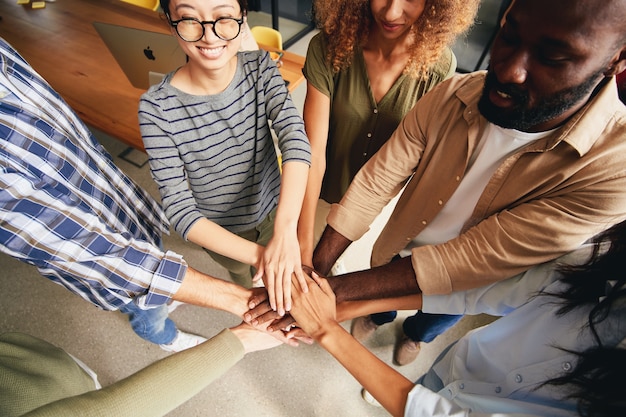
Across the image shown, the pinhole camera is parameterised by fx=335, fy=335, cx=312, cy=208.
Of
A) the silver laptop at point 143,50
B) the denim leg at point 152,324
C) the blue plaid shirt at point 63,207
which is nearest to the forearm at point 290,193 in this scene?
the blue plaid shirt at point 63,207

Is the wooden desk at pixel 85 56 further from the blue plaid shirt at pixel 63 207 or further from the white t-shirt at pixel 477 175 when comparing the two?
the white t-shirt at pixel 477 175

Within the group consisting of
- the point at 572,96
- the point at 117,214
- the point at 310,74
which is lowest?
the point at 117,214

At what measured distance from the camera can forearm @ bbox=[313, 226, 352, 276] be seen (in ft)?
4.35

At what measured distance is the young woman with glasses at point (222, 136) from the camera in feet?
3.12

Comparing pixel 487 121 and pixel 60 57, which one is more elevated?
pixel 487 121

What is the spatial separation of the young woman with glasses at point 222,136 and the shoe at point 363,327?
0.87 meters

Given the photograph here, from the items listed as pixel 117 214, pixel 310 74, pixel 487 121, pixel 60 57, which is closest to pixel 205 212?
pixel 117 214

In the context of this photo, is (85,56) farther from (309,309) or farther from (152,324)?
(309,309)

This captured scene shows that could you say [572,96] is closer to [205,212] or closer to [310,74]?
[310,74]

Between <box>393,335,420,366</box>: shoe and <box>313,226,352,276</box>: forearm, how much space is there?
866mm

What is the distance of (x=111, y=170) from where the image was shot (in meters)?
1.15

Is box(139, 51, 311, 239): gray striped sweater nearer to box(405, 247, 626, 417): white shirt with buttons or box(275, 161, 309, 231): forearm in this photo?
box(275, 161, 309, 231): forearm

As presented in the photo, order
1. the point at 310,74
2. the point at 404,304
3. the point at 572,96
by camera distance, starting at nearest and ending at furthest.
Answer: the point at 572,96 → the point at 404,304 → the point at 310,74

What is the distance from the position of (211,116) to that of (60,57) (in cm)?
173
